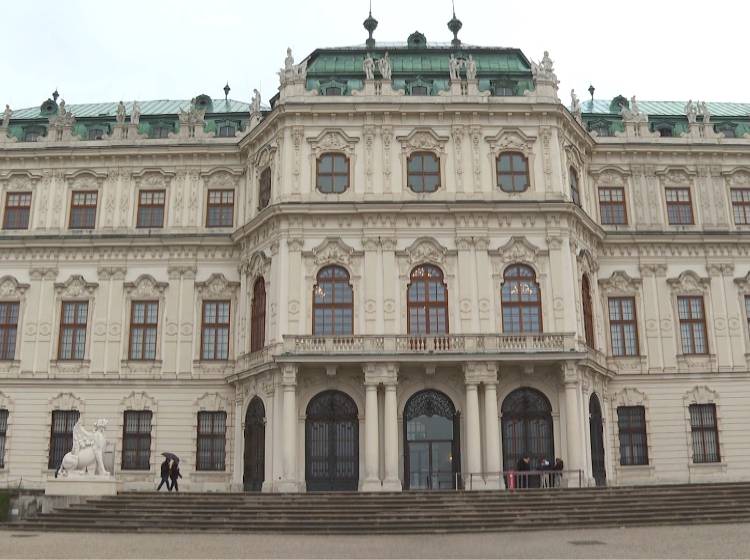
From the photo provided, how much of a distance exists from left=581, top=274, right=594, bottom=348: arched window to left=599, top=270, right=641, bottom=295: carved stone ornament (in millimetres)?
1667

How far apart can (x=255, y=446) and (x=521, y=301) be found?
37.7 ft

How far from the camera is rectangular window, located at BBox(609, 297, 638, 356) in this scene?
34.7 metres

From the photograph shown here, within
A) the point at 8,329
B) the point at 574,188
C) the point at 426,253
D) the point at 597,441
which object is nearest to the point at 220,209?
the point at 426,253

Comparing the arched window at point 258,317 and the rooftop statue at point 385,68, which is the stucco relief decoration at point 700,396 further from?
the rooftop statue at point 385,68

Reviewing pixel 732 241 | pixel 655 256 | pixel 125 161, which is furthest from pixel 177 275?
pixel 732 241

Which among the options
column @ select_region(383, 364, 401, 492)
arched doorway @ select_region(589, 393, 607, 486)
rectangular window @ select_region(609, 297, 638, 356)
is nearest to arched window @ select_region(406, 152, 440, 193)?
column @ select_region(383, 364, 401, 492)

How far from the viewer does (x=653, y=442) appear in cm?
3366

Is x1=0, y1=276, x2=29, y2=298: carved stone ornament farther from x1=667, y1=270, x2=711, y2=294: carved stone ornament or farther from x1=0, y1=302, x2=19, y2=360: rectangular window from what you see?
x1=667, y1=270, x2=711, y2=294: carved stone ornament

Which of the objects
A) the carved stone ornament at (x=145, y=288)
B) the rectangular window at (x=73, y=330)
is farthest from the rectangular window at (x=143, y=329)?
the rectangular window at (x=73, y=330)

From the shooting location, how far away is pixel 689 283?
3541cm

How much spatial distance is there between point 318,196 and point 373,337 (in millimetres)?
6171

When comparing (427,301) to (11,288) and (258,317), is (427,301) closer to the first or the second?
(258,317)

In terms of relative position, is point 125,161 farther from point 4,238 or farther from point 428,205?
point 428,205

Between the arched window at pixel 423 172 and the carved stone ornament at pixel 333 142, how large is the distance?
239 centimetres
